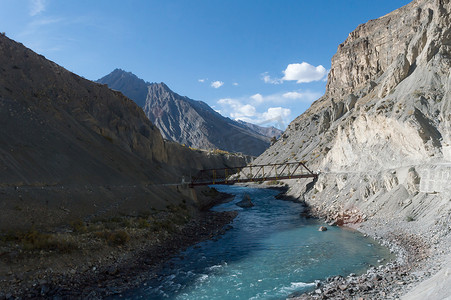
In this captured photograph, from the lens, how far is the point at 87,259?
16.8 metres

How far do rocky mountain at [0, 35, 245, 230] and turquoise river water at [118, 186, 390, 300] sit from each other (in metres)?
9.84

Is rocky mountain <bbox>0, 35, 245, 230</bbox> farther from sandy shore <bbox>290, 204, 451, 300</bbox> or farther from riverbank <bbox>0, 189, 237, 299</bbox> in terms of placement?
Result: sandy shore <bbox>290, 204, 451, 300</bbox>

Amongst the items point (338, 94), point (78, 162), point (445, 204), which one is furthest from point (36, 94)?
point (338, 94)

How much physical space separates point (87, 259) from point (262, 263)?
1117cm

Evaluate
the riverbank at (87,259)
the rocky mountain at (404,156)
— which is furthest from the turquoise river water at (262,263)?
the rocky mountain at (404,156)

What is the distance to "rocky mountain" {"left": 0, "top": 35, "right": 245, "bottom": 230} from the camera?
21.6 metres

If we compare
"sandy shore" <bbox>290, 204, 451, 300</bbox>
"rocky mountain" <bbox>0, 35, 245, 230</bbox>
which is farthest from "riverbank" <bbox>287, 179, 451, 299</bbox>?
"rocky mountain" <bbox>0, 35, 245, 230</bbox>

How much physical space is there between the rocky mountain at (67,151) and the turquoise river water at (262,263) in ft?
32.3

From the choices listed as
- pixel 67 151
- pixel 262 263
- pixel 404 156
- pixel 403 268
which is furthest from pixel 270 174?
pixel 403 268

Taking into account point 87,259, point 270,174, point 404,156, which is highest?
point 404,156

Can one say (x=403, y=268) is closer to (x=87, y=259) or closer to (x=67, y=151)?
(x=87, y=259)

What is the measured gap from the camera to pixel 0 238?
618 inches

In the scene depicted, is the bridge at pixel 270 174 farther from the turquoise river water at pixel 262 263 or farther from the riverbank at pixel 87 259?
the riverbank at pixel 87 259

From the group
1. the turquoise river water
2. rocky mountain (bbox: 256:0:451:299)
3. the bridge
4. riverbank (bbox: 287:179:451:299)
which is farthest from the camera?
the bridge
